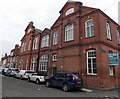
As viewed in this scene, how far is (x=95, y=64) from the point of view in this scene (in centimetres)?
1295

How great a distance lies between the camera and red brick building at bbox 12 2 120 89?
12.8 metres

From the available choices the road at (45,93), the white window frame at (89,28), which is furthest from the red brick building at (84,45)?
the road at (45,93)

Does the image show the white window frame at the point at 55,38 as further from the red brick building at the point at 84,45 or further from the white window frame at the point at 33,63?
the white window frame at the point at 33,63

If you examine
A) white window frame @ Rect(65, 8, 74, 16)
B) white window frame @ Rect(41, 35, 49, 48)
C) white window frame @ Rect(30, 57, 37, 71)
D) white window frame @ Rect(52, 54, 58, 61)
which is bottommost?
white window frame @ Rect(30, 57, 37, 71)

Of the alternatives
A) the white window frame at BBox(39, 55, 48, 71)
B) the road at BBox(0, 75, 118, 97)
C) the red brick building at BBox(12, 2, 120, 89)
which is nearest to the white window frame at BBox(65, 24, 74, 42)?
the red brick building at BBox(12, 2, 120, 89)

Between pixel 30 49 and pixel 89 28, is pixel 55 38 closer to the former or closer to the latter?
pixel 89 28

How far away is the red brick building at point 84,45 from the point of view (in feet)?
41.9

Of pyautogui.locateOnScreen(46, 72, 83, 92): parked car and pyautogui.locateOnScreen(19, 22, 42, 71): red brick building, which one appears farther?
pyautogui.locateOnScreen(19, 22, 42, 71): red brick building

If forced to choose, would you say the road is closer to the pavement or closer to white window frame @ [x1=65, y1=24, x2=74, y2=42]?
the pavement

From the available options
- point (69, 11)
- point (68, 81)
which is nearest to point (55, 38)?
point (69, 11)

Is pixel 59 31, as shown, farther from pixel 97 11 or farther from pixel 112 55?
pixel 112 55

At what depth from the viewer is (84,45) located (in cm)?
1445

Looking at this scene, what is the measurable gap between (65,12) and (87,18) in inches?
190

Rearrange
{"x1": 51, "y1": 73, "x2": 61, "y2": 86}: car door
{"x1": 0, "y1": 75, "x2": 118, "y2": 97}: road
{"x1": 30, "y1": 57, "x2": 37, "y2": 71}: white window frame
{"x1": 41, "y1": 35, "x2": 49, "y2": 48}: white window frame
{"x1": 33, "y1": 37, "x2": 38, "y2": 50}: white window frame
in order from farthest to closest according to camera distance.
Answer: {"x1": 33, "y1": 37, "x2": 38, "y2": 50}: white window frame, {"x1": 30, "y1": 57, "x2": 37, "y2": 71}: white window frame, {"x1": 41, "y1": 35, "x2": 49, "y2": 48}: white window frame, {"x1": 51, "y1": 73, "x2": 61, "y2": 86}: car door, {"x1": 0, "y1": 75, "x2": 118, "y2": 97}: road
